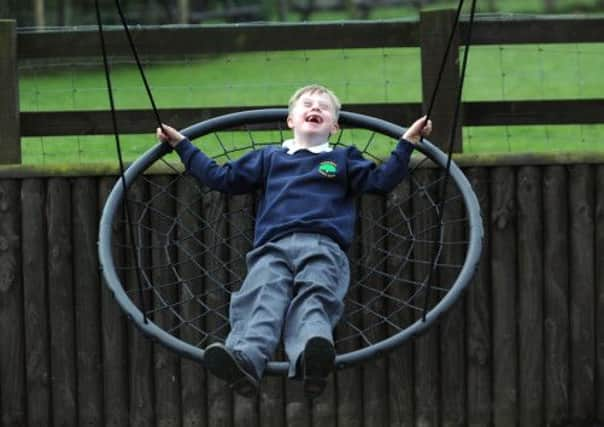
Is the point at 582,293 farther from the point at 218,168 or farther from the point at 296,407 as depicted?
the point at 218,168

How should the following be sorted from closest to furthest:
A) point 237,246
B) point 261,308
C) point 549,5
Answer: point 261,308, point 237,246, point 549,5

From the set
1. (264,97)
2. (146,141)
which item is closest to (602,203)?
(146,141)

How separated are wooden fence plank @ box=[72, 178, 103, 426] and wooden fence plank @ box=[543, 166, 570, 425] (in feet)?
6.37

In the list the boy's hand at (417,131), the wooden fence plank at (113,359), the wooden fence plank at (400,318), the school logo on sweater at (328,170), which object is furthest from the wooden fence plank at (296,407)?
the boy's hand at (417,131)

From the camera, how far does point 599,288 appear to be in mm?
6918

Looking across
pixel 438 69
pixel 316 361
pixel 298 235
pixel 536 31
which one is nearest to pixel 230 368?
pixel 316 361

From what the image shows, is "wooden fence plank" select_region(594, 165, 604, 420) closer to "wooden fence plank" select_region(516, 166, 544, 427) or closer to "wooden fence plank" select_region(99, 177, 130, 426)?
"wooden fence plank" select_region(516, 166, 544, 427)

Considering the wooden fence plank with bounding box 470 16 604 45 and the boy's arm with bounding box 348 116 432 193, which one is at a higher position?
the wooden fence plank with bounding box 470 16 604 45

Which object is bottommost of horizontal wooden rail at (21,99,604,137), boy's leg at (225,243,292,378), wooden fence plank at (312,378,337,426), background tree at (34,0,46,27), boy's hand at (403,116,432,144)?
wooden fence plank at (312,378,337,426)

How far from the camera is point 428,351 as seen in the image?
6910 millimetres

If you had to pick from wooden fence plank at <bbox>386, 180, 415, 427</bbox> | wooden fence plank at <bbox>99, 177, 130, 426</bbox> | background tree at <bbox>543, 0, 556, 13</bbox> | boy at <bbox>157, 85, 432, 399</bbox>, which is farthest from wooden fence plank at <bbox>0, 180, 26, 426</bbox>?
background tree at <bbox>543, 0, 556, 13</bbox>

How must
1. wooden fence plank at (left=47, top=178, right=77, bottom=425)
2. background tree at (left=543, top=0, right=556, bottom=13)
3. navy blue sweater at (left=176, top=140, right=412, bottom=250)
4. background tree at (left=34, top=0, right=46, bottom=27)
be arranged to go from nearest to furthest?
navy blue sweater at (left=176, top=140, right=412, bottom=250)
wooden fence plank at (left=47, top=178, right=77, bottom=425)
background tree at (left=34, top=0, right=46, bottom=27)
background tree at (left=543, top=0, right=556, bottom=13)

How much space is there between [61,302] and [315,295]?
6.47 ft

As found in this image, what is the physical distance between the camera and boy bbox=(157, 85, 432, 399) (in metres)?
5.05
